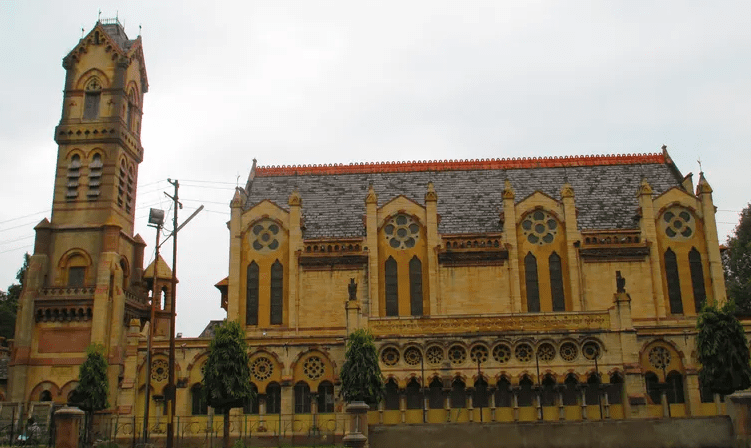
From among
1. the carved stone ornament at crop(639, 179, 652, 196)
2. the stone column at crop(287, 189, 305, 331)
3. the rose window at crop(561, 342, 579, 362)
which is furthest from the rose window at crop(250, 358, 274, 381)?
the carved stone ornament at crop(639, 179, 652, 196)

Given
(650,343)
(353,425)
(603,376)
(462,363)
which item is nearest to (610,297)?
(650,343)

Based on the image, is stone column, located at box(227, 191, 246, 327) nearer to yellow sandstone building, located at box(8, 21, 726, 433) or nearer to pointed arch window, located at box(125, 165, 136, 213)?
yellow sandstone building, located at box(8, 21, 726, 433)

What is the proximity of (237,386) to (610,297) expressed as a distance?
2489 centimetres

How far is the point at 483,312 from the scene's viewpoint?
48594 millimetres

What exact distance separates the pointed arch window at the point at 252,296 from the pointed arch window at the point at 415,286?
401 inches

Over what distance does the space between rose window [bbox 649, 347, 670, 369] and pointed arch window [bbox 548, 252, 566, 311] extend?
6.26 metres

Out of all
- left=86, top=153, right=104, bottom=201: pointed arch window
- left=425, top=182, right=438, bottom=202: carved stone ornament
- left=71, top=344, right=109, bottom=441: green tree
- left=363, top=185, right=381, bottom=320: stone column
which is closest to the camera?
left=71, top=344, right=109, bottom=441: green tree

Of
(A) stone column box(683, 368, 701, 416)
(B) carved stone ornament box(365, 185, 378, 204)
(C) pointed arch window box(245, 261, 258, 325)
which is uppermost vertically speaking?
(B) carved stone ornament box(365, 185, 378, 204)

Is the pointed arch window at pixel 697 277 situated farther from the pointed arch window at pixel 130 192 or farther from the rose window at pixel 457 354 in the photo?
the pointed arch window at pixel 130 192

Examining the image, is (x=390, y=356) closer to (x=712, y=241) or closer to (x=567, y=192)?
(x=567, y=192)

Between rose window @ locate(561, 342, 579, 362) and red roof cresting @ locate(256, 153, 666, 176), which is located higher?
red roof cresting @ locate(256, 153, 666, 176)

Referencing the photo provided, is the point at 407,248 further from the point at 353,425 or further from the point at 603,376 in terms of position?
the point at 353,425

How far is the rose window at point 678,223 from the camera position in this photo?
5009 cm

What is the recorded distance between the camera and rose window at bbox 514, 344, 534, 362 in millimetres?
43406
